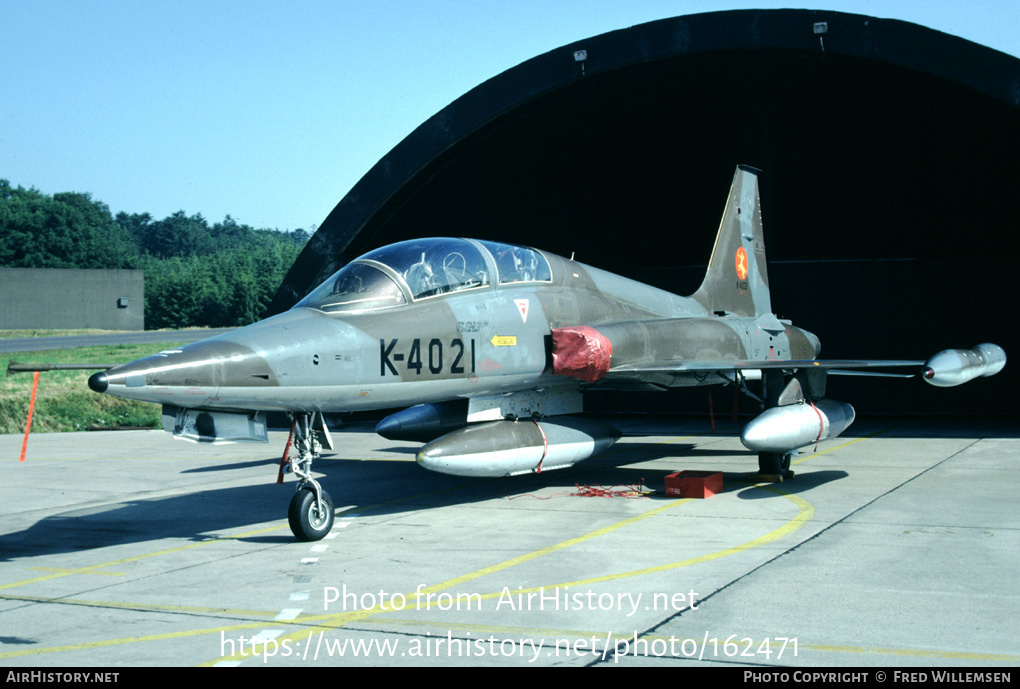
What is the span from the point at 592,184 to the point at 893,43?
29.1 ft

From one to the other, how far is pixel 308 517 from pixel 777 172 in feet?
60.3

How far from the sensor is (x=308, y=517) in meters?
8.55

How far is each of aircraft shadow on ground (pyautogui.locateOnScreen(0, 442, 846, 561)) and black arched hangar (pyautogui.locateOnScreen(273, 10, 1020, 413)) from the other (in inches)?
316

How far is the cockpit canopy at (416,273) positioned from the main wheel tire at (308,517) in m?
1.84

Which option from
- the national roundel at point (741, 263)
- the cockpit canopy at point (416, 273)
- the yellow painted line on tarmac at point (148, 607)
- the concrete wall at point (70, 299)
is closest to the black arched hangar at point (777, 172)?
the national roundel at point (741, 263)

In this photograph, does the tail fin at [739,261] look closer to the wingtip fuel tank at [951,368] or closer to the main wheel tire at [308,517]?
→ the wingtip fuel tank at [951,368]

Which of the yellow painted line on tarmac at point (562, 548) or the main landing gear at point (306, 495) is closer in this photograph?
the yellow painted line on tarmac at point (562, 548)

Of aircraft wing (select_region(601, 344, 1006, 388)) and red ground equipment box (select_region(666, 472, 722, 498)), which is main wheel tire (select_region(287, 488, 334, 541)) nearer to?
aircraft wing (select_region(601, 344, 1006, 388))

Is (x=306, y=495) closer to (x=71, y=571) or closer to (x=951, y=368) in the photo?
(x=71, y=571)

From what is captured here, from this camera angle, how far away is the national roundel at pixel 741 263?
15.9 metres

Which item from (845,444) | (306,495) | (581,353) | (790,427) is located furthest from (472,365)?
(845,444)

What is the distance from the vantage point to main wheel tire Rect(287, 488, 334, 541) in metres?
8.46

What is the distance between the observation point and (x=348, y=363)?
8.61 m

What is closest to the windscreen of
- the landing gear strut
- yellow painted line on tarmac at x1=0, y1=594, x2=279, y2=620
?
yellow painted line on tarmac at x1=0, y1=594, x2=279, y2=620
